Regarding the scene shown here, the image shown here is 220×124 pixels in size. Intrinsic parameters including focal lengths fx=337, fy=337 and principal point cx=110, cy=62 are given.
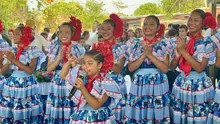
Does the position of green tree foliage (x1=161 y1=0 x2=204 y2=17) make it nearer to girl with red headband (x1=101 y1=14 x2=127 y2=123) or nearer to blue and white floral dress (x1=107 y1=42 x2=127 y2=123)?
girl with red headband (x1=101 y1=14 x2=127 y2=123)

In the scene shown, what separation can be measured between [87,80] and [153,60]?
1007 millimetres

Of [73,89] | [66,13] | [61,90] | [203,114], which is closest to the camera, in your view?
[73,89]

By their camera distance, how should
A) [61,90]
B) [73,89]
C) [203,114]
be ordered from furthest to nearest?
[61,90] < [203,114] < [73,89]

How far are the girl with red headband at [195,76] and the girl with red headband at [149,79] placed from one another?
19 centimetres

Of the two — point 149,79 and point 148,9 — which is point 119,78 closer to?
point 149,79

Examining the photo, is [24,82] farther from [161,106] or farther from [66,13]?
[66,13]

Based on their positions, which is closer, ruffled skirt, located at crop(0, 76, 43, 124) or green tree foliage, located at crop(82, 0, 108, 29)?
ruffled skirt, located at crop(0, 76, 43, 124)

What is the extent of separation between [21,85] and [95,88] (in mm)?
1840

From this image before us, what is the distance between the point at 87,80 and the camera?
3605 mm

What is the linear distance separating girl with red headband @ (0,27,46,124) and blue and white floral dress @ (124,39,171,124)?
1.57 meters

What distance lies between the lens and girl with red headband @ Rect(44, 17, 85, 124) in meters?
4.78

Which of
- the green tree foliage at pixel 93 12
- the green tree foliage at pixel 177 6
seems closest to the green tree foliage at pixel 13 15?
the green tree foliage at pixel 177 6

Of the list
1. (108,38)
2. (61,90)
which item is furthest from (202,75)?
(61,90)

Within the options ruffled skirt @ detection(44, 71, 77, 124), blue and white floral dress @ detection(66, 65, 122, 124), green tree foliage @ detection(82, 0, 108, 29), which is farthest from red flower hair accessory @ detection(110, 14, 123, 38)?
green tree foliage @ detection(82, 0, 108, 29)
